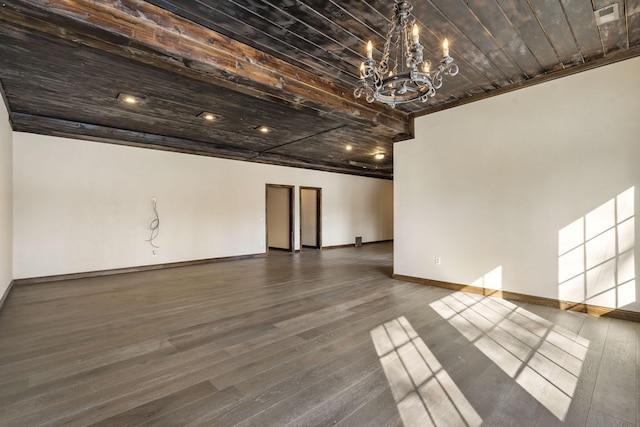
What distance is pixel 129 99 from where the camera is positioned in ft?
14.2

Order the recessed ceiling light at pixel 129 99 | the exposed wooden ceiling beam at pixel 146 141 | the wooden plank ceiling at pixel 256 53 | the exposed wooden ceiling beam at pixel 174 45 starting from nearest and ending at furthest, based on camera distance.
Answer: the exposed wooden ceiling beam at pixel 174 45 < the wooden plank ceiling at pixel 256 53 < the recessed ceiling light at pixel 129 99 < the exposed wooden ceiling beam at pixel 146 141

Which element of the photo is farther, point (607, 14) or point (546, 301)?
point (546, 301)

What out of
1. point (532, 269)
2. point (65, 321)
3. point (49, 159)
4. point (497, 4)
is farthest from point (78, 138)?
point (532, 269)

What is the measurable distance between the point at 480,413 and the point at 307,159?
26.2ft

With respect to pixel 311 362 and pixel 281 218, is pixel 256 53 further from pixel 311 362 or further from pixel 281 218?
pixel 281 218

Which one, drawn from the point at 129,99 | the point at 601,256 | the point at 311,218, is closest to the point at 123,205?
the point at 129,99

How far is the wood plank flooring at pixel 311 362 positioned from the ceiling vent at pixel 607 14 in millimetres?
3063

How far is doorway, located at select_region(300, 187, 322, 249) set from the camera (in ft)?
34.2

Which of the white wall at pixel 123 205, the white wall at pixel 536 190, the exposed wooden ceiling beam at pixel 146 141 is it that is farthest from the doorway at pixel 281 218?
the white wall at pixel 536 190

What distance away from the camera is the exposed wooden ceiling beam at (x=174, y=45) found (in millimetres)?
2160

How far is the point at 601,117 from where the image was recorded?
3633mm

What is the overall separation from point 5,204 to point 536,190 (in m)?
7.55

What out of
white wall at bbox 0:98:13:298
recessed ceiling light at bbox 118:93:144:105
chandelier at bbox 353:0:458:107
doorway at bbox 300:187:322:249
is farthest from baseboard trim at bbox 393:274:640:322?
white wall at bbox 0:98:13:298

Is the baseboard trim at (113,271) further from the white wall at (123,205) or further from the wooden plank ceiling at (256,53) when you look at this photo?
the wooden plank ceiling at (256,53)
